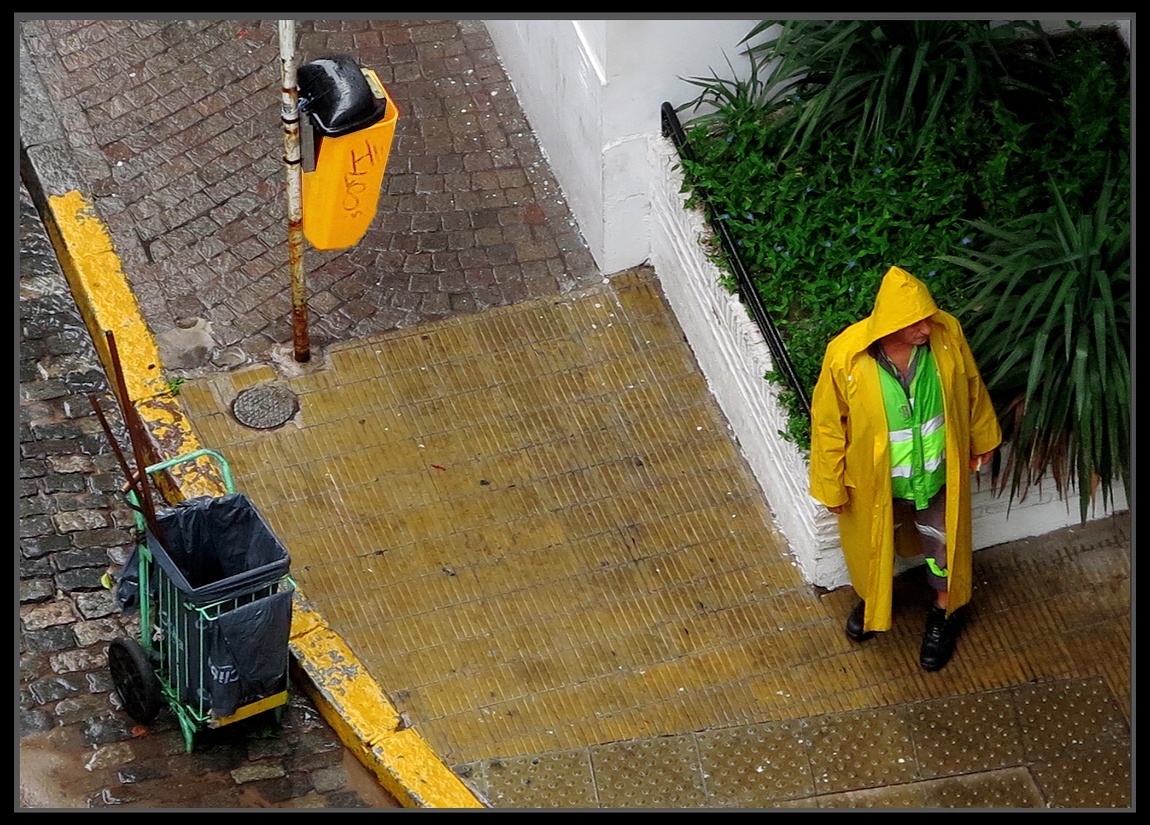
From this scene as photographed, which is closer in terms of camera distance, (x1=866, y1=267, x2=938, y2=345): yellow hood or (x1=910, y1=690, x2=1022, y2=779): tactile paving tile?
(x1=866, y1=267, x2=938, y2=345): yellow hood

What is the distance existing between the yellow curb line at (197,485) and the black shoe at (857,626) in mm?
1670

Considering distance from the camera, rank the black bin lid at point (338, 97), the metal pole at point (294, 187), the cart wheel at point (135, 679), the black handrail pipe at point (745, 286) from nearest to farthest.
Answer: the cart wheel at point (135, 679), the metal pole at point (294, 187), the black bin lid at point (338, 97), the black handrail pipe at point (745, 286)

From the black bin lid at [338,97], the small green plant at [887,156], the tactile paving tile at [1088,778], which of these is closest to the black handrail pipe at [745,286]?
the small green plant at [887,156]

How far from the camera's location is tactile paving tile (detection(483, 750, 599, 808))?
711cm

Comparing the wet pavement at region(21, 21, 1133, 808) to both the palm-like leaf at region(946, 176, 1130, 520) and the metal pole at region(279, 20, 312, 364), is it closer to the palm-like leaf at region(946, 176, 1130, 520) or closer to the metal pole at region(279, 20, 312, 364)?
the metal pole at region(279, 20, 312, 364)

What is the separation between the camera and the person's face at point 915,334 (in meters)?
6.80

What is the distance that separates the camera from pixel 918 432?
23.0 feet

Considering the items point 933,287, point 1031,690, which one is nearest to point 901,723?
point 1031,690

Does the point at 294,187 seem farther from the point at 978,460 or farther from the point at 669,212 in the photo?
the point at 978,460

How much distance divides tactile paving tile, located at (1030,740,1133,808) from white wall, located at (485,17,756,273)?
10.2ft

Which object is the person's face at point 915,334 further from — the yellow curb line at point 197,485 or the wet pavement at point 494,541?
the yellow curb line at point 197,485

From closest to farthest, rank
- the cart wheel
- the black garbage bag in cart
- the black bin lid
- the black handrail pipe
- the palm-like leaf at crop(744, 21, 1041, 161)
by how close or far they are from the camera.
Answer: the black garbage bag in cart < the cart wheel < the black bin lid < the black handrail pipe < the palm-like leaf at crop(744, 21, 1041, 161)

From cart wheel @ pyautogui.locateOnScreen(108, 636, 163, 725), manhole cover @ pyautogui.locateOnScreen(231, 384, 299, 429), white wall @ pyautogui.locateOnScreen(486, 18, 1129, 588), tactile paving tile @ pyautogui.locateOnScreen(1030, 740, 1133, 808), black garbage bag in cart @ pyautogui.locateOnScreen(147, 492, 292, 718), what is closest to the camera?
black garbage bag in cart @ pyautogui.locateOnScreen(147, 492, 292, 718)

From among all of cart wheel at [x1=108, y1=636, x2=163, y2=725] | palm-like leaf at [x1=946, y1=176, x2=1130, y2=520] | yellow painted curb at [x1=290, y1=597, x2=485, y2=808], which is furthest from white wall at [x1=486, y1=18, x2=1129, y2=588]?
cart wheel at [x1=108, y1=636, x2=163, y2=725]
